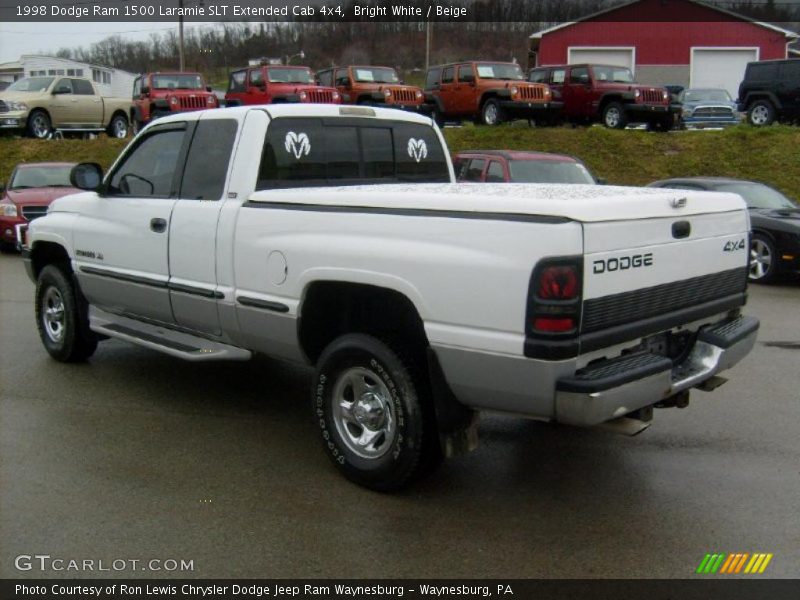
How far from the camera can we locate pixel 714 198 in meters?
4.57

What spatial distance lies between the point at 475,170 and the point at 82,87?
15.9 meters

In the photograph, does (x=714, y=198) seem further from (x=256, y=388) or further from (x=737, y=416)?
(x=256, y=388)

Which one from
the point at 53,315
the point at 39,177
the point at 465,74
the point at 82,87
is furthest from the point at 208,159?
the point at 82,87

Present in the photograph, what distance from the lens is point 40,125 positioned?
2395cm

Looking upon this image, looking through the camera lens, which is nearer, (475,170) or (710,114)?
(475,170)

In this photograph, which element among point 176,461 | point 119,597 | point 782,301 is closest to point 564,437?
point 176,461

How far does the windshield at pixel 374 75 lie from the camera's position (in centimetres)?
2366

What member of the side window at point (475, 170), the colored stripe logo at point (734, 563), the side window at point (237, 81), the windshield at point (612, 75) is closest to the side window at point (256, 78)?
the side window at point (237, 81)

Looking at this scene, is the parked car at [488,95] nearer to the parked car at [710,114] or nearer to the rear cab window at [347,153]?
the parked car at [710,114]

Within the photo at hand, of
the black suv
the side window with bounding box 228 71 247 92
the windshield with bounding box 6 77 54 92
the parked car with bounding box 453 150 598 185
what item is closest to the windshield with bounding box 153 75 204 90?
the side window with bounding box 228 71 247 92

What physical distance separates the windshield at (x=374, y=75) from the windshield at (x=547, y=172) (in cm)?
1212

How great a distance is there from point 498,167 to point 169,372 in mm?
6907

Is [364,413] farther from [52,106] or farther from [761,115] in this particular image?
[52,106]

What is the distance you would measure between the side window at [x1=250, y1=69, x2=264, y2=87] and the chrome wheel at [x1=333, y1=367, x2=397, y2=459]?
786 inches
